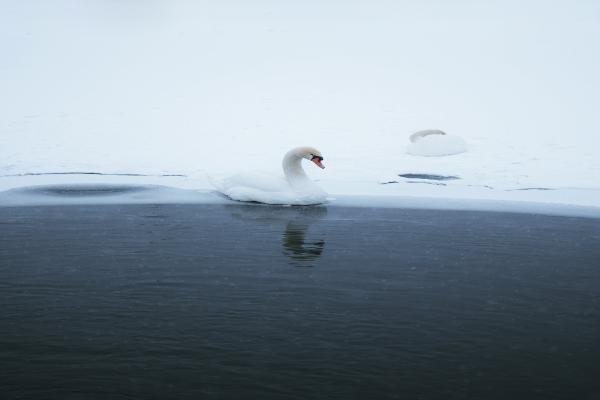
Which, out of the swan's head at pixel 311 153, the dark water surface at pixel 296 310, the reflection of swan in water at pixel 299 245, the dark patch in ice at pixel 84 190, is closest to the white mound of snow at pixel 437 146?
the swan's head at pixel 311 153

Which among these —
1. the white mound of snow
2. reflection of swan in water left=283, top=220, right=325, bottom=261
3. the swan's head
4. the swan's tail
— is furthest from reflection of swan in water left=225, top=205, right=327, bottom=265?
the swan's tail

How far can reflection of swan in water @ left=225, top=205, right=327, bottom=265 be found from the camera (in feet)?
32.9

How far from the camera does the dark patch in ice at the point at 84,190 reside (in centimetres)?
1469

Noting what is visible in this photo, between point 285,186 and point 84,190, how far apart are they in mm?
4014

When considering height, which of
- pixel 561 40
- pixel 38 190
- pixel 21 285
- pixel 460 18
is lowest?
pixel 21 285

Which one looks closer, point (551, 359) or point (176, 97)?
point (551, 359)

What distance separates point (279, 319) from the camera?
7281mm

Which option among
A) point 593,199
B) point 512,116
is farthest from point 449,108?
point 593,199

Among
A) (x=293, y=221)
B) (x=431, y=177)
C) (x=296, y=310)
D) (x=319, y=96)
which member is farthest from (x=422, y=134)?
(x=296, y=310)

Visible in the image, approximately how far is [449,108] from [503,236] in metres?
14.9

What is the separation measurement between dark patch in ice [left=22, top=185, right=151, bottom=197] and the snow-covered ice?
0.57 m

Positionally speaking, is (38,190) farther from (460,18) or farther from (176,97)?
(460,18)

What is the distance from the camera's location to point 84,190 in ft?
49.5

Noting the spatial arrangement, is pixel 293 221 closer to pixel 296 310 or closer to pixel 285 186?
pixel 285 186
